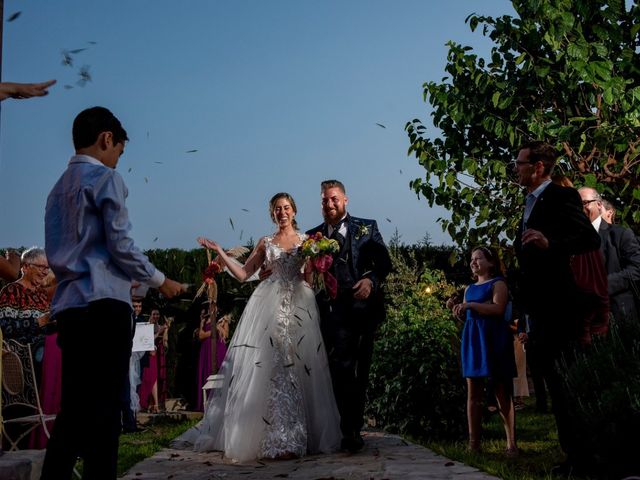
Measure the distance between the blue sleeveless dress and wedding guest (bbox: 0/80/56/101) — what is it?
4264 millimetres

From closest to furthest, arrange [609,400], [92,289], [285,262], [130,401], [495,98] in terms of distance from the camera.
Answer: [92,289], [609,400], [285,262], [495,98], [130,401]

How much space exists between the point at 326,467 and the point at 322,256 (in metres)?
1.91

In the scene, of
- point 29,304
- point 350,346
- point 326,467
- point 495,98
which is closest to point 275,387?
point 350,346

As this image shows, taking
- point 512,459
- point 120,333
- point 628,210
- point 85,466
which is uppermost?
point 628,210

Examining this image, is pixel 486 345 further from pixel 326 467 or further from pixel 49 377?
pixel 49 377

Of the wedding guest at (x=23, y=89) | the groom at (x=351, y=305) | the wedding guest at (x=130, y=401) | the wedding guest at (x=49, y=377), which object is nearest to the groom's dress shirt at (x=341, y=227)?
the groom at (x=351, y=305)

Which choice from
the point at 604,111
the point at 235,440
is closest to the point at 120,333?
the point at 235,440

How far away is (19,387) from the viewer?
250 inches

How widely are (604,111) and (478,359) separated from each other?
502 cm

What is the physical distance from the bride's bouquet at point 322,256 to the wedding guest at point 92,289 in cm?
319

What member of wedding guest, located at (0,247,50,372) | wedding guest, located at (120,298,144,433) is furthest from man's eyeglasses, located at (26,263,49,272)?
wedding guest, located at (120,298,144,433)

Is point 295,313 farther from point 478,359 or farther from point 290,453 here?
point 478,359

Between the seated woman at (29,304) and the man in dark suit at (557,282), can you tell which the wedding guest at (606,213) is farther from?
the seated woman at (29,304)

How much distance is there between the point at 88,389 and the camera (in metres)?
3.42
